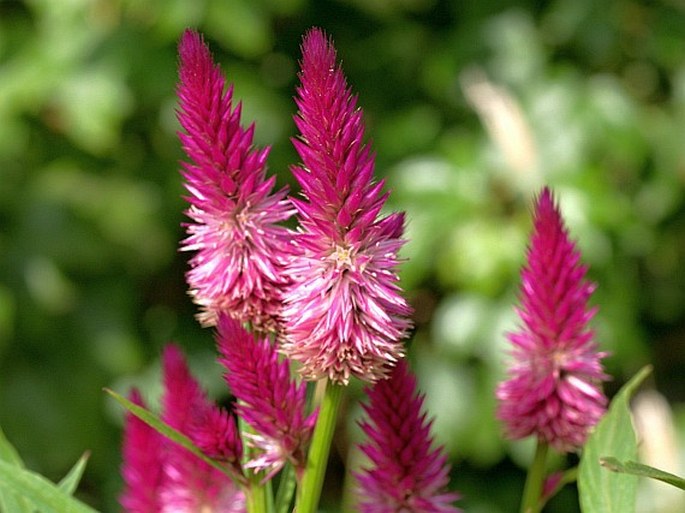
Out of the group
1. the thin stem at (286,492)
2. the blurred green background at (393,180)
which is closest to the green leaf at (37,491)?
the thin stem at (286,492)

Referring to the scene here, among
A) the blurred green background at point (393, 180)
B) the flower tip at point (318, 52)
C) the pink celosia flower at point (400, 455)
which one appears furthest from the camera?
the blurred green background at point (393, 180)

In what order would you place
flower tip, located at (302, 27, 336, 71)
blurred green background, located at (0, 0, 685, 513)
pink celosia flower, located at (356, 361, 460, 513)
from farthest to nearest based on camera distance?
blurred green background, located at (0, 0, 685, 513) → pink celosia flower, located at (356, 361, 460, 513) → flower tip, located at (302, 27, 336, 71)

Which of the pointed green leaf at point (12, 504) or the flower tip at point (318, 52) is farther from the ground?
the flower tip at point (318, 52)

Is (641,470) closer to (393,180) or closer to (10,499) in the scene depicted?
(10,499)

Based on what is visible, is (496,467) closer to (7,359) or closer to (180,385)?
(7,359)

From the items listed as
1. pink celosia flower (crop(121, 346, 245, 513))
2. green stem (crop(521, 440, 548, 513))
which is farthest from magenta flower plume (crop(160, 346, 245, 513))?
green stem (crop(521, 440, 548, 513))

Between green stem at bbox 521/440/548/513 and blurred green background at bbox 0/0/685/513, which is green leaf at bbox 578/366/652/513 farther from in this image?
blurred green background at bbox 0/0/685/513

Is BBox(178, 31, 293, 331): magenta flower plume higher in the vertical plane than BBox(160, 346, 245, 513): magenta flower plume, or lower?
higher

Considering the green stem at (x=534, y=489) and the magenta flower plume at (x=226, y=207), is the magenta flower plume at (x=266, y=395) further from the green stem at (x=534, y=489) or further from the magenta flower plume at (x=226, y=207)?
the green stem at (x=534, y=489)
